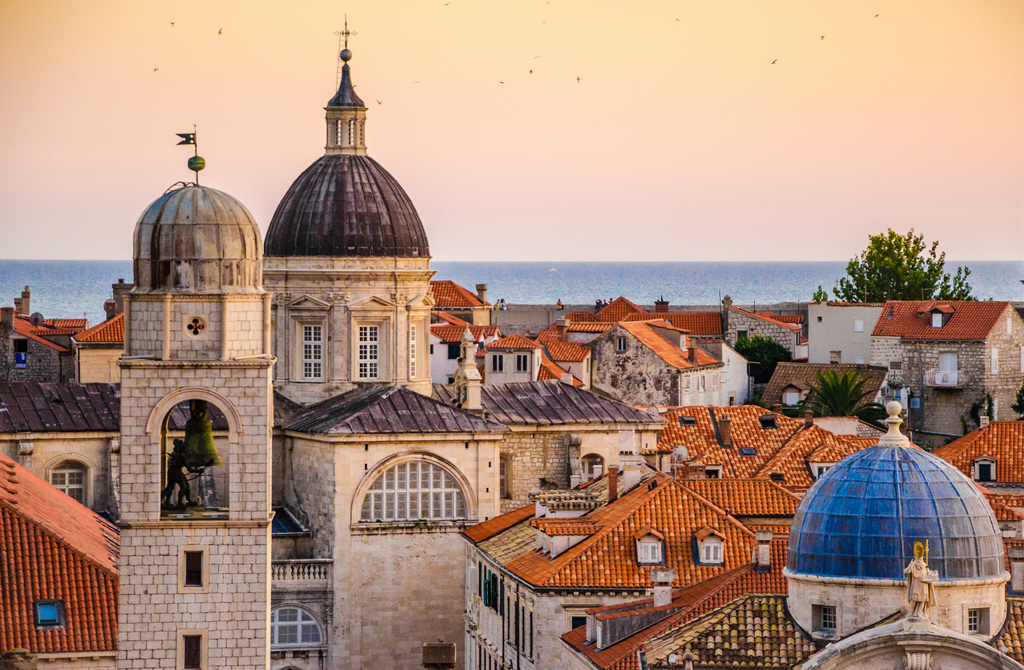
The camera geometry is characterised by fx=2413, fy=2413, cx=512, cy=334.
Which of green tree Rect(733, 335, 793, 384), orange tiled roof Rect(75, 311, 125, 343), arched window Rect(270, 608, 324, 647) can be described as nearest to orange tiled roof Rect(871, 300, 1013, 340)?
green tree Rect(733, 335, 793, 384)

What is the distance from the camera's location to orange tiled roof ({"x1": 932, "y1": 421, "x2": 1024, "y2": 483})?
76125mm

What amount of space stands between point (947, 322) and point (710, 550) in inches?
1916

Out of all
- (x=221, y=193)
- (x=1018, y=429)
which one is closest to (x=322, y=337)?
(x=1018, y=429)

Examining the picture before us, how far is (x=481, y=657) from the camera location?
63.2 metres

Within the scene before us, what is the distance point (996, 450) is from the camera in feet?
254

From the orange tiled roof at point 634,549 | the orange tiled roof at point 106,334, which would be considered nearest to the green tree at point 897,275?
the orange tiled roof at point 106,334

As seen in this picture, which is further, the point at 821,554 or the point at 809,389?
the point at 809,389

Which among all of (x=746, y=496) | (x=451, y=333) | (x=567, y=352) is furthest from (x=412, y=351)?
Answer: (x=451, y=333)

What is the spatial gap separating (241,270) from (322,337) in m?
32.1

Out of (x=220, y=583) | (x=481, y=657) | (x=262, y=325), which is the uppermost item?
(x=262, y=325)

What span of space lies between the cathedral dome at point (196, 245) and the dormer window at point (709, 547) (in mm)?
16743

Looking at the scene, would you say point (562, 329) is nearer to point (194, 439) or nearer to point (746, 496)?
point (746, 496)

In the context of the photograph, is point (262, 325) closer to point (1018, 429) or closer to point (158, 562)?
point (158, 562)

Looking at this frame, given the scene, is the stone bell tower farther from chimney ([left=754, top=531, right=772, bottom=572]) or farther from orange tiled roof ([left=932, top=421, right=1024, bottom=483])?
orange tiled roof ([left=932, top=421, right=1024, bottom=483])
